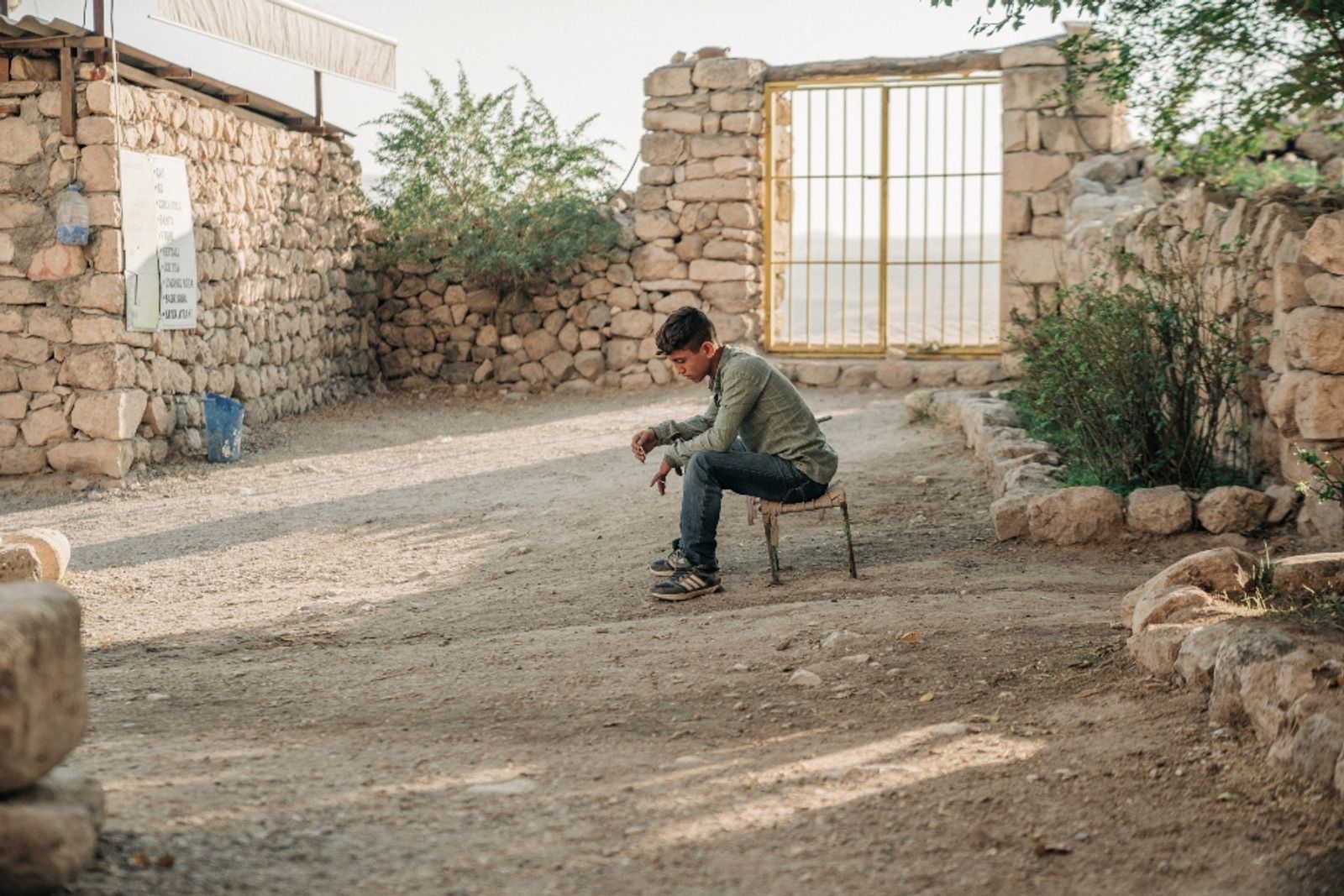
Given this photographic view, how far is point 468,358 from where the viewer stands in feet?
46.6

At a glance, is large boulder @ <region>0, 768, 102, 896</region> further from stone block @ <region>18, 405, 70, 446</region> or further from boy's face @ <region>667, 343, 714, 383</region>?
stone block @ <region>18, 405, 70, 446</region>

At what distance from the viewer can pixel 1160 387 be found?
259 inches

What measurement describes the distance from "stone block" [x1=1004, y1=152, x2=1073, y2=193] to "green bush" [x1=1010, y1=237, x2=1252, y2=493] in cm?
594

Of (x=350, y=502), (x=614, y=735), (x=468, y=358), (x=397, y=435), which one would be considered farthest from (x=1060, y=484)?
(x=468, y=358)

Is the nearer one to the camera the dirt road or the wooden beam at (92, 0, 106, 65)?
the dirt road

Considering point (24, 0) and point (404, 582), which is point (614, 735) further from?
point (24, 0)

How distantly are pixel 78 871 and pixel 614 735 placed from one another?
1.57 metres

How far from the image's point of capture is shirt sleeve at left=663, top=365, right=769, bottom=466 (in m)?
5.58

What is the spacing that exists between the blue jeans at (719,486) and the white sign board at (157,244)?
515 centimetres

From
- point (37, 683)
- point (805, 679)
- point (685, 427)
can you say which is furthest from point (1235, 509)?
point (37, 683)

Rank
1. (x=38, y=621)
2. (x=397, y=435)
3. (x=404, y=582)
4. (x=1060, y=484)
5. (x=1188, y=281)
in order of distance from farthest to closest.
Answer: (x=397, y=435) → (x=1188, y=281) → (x=1060, y=484) → (x=404, y=582) → (x=38, y=621)

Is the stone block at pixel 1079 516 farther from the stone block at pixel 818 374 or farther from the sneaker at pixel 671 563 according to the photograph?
the stone block at pixel 818 374

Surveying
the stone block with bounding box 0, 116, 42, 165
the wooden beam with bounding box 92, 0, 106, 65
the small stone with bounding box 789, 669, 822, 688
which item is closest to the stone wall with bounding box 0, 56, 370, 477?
the stone block with bounding box 0, 116, 42, 165

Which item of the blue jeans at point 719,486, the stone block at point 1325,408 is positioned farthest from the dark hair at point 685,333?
the stone block at point 1325,408
